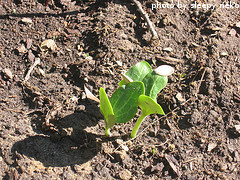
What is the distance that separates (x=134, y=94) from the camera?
1612mm

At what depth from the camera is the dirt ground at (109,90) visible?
5.74 feet

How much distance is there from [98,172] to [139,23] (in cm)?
137

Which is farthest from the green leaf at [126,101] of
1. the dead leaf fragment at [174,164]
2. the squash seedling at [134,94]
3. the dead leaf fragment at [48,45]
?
the dead leaf fragment at [48,45]

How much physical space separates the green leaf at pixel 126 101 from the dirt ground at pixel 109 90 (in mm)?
245

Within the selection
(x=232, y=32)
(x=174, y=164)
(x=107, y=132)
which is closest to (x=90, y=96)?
(x=107, y=132)

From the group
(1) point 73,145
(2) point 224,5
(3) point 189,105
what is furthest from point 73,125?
(2) point 224,5

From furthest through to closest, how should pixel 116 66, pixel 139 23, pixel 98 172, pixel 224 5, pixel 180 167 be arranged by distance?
pixel 224 5 → pixel 139 23 → pixel 116 66 → pixel 180 167 → pixel 98 172

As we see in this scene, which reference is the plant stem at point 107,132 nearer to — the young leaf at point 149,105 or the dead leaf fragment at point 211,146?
the young leaf at point 149,105

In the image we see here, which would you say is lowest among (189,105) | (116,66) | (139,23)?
(189,105)

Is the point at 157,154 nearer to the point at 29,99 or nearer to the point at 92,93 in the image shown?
the point at 92,93

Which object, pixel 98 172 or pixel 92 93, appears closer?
pixel 98 172

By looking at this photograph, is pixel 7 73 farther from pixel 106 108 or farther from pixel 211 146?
pixel 211 146

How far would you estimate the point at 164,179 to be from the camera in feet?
5.78

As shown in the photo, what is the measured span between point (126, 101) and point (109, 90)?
1.29ft
